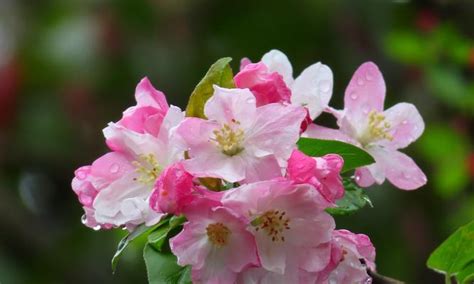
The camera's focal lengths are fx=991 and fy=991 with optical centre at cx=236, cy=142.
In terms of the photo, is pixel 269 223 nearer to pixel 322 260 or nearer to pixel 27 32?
pixel 322 260

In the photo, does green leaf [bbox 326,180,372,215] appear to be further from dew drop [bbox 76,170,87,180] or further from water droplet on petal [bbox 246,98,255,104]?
dew drop [bbox 76,170,87,180]

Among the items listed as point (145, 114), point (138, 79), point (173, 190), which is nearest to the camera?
point (173, 190)

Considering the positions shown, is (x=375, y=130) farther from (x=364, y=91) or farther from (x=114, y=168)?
(x=114, y=168)

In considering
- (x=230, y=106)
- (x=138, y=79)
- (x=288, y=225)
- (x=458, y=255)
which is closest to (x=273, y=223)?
(x=288, y=225)

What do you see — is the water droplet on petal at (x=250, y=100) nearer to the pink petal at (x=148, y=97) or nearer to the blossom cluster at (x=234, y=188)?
the blossom cluster at (x=234, y=188)

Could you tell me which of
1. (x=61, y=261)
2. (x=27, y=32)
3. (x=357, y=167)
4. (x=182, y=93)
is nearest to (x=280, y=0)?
(x=182, y=93)

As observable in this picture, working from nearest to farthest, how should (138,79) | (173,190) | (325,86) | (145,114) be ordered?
1. (173,190)
2. (145,114)
3. (325,86)
4. (138,79)
